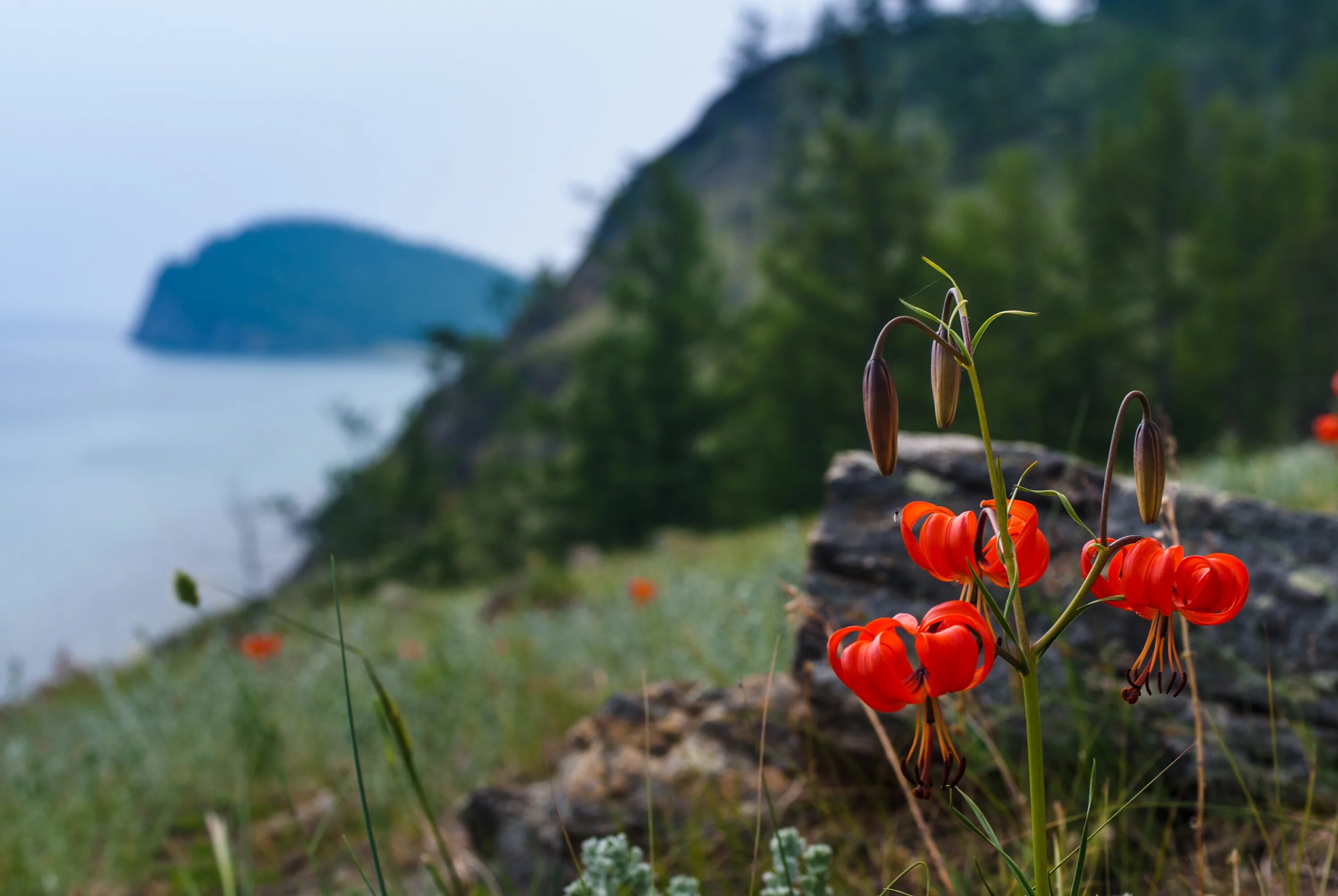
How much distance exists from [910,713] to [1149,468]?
4.31 ft

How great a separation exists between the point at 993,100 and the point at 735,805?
210 feet

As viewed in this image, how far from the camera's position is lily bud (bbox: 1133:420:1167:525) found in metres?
0.98

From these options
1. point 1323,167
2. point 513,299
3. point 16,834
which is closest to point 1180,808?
point 16,834

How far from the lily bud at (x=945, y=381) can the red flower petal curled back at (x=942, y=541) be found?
0.34ft

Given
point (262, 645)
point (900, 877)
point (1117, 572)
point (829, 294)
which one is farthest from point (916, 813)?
point (829, 294)

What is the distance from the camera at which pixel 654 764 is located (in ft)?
7.61

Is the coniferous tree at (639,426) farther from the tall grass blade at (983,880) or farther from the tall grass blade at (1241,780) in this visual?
the tall grass blade at (983,880)

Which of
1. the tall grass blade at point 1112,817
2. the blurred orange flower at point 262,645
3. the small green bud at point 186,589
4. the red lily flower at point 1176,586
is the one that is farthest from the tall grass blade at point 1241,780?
the blurred orange flower at point 262,645

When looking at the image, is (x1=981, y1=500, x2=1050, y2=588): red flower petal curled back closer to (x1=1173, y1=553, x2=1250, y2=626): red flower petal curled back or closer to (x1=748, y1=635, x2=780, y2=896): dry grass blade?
(x1=1173, y1=553, x2=1250, y2=626): red flower petal curled back

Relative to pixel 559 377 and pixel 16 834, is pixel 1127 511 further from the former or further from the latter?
pixel 559 377

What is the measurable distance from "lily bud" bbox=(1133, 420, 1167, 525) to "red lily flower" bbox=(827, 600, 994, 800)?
292mm

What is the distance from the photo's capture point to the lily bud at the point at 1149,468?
98 cm

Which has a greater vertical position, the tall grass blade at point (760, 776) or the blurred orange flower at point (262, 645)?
the tall grass blade at point (760, 776)

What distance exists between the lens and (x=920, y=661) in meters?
0.84
